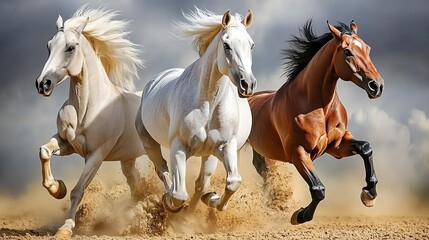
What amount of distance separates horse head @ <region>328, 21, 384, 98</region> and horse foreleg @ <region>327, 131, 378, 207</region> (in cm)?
74

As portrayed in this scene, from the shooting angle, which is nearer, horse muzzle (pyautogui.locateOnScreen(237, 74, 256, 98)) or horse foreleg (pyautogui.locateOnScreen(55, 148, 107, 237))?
horse muzzle (pyautogui.locateOnScreen(237, 74, 256, 98))

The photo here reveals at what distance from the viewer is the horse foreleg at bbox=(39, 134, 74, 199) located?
8820 mm

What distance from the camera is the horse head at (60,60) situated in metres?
8.65

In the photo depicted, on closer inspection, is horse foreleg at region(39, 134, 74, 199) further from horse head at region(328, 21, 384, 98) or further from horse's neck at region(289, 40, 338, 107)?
horse head at region(328, 21, 384, 98)

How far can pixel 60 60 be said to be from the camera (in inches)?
350

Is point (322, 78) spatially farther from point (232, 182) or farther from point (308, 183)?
point (232, 182)

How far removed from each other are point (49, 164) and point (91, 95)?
91cm

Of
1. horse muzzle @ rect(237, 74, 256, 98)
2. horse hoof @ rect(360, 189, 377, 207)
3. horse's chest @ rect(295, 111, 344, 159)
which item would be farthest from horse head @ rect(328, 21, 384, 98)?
horse muzzle @ rect(237, 74, 256, 98)

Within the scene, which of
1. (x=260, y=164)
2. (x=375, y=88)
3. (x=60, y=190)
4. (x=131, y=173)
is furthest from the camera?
(x=260, y=164)

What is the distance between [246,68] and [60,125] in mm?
2488

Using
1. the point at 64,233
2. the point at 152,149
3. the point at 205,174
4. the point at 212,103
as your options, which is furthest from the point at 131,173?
the point at 212,103

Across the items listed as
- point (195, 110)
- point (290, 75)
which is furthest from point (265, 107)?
point (195, 110)

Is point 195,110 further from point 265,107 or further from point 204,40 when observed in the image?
point 265,107

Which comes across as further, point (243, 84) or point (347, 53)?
point (347, 53)
